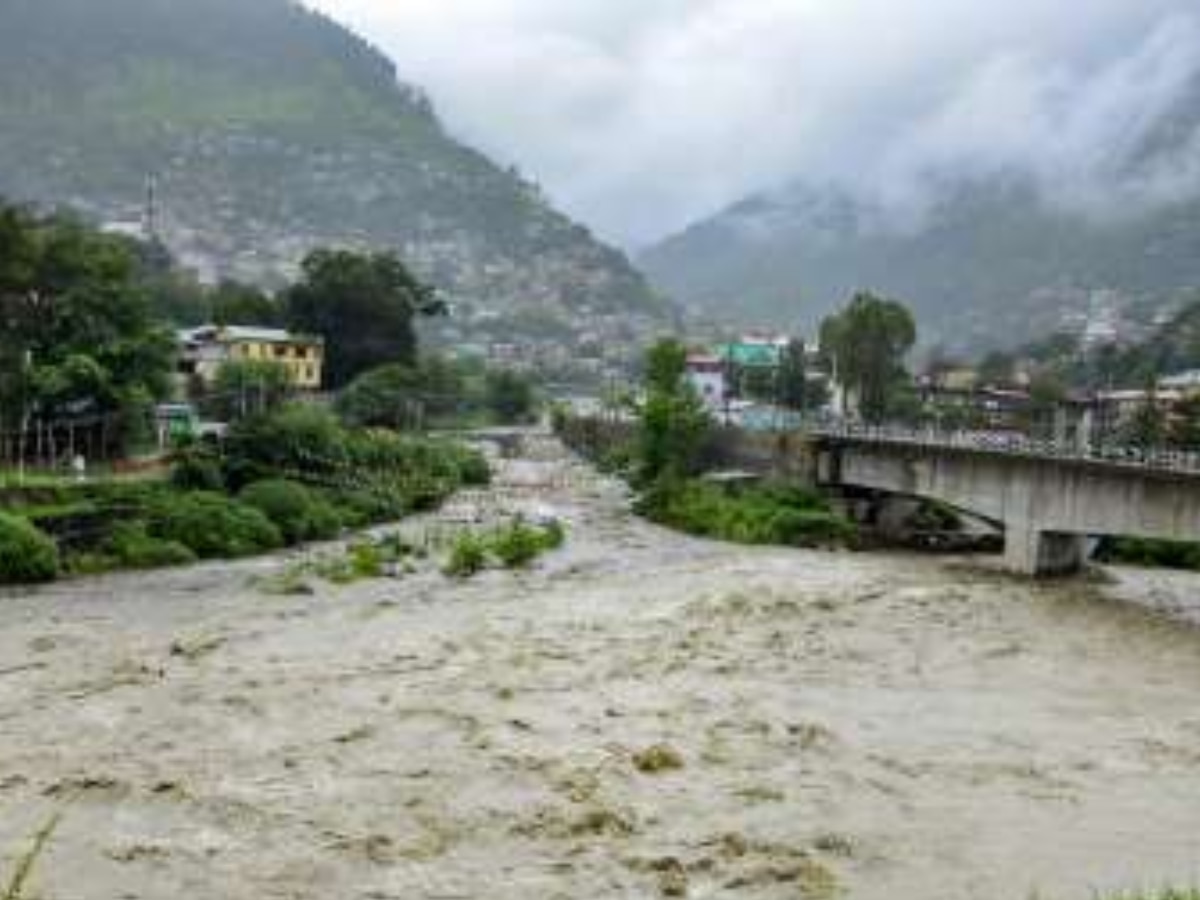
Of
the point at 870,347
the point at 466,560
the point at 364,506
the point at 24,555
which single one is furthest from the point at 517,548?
the point at 870,347

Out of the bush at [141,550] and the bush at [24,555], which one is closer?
the bush at [24,555]

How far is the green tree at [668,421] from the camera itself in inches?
2987

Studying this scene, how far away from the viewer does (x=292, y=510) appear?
54.0 meters

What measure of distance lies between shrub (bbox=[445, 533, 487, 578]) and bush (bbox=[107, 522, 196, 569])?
7439mm

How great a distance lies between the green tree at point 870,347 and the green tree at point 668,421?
969 inches

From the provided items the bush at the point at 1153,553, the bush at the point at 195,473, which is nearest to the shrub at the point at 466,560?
the bush at the point at 195,473

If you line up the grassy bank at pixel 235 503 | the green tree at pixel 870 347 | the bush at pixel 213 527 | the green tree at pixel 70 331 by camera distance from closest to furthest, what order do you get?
1. the grassy bank at pixel 235 503
2. the bush at pixel 213 527
3. the green tree at pixel 70 331
4. the green tree at pixel 870 347

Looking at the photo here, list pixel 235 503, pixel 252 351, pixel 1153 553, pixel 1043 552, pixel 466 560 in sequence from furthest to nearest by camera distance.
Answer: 1. pixel 252 351
2. pixel 1153 553
3. pixel 235 503
4. pixel 1043 552
5. pixel 466 560

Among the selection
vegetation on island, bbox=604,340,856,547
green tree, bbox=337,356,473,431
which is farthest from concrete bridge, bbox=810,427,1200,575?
green tree, bbox=337,356,473,431

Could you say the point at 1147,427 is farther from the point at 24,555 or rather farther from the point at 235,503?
the point at 24,555

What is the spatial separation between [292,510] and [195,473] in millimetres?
3658

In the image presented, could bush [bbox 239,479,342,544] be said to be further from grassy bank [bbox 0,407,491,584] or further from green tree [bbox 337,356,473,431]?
green tree [bbox 337,356,473,431]

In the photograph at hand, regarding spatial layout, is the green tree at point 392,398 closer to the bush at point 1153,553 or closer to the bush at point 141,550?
the bush at point 141,550

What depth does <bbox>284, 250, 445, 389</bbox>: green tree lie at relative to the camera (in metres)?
96.5
